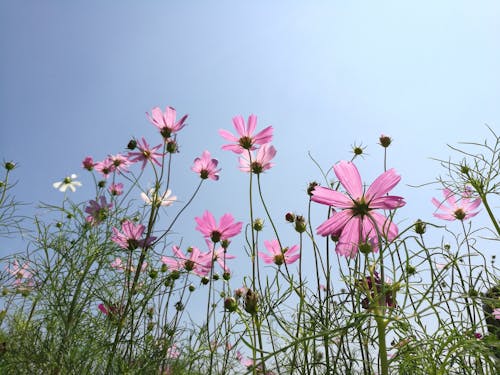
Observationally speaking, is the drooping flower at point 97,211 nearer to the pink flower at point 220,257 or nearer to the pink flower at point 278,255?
the pink flower at point 220,257

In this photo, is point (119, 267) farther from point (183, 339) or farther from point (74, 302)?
point (183, 339)

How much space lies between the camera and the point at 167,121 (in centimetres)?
161

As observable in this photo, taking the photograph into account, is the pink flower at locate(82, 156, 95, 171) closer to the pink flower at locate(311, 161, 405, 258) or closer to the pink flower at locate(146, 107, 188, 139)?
the pink flower at locate(146, 107, 188, 139)

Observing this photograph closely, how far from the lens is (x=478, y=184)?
4.29ft

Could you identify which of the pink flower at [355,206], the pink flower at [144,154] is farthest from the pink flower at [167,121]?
the pink flower at [355,206]

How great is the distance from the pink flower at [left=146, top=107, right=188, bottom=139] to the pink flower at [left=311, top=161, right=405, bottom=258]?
979mm

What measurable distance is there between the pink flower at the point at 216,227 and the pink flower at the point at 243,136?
0.26 metres

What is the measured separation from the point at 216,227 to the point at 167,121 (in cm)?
47

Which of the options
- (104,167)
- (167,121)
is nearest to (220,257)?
(167,121)

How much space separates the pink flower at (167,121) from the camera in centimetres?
158

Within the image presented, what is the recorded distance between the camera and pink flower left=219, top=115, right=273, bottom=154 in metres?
1.49

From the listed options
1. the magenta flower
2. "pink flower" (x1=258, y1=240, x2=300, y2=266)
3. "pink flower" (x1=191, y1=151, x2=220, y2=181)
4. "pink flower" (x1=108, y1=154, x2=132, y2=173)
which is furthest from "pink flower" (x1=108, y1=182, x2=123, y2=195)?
the magenta flower

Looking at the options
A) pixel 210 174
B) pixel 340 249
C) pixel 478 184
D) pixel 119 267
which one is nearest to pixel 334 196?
pixel 340 249

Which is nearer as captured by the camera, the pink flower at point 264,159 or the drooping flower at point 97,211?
the pink flower at point 264,159
